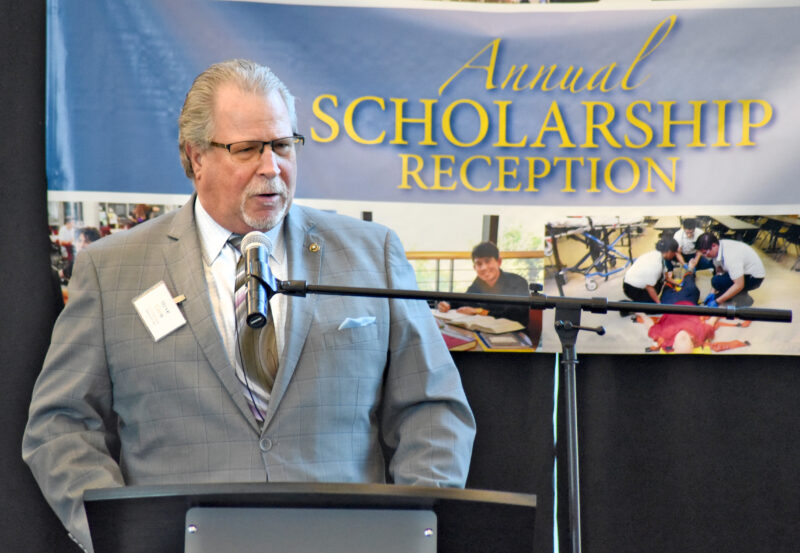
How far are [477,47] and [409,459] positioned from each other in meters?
1.35

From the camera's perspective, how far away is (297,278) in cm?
217

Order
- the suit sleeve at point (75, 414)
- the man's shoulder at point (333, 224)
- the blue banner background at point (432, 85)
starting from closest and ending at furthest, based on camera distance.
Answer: the suit sleeve at point (75, 414) < the man's shoulder at point (333, 224) < the blue banner background at point (432, 85)

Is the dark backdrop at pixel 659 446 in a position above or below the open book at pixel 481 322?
below

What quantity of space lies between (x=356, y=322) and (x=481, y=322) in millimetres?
758

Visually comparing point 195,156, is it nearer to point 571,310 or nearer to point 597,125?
point 571,310

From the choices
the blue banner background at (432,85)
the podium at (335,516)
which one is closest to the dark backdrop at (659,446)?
the blue banner background at (432,85)

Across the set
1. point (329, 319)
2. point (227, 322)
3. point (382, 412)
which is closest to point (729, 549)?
point (382, 412)

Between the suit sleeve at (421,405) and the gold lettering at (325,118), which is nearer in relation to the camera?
the suit sleeve at (421,405)

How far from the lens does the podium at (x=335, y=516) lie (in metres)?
1.26

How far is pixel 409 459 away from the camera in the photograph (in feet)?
6.98

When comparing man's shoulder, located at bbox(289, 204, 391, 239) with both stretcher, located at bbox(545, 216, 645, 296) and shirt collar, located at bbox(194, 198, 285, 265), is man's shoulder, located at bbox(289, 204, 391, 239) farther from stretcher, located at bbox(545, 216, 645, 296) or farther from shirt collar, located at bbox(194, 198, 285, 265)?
stretcher, located at bbox(545, 216, 645, 296)

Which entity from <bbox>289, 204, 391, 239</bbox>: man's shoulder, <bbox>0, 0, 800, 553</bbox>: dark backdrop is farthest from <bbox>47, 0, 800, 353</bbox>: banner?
<bbox>289, 204, 391, 239</bbox>: man's shoulder

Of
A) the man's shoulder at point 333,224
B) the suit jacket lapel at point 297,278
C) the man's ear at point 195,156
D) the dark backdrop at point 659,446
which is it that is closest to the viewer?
the suit jacket lapel at point 297,278

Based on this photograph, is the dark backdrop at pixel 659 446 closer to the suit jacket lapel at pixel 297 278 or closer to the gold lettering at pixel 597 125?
the gold lettering at pixel 597 125
